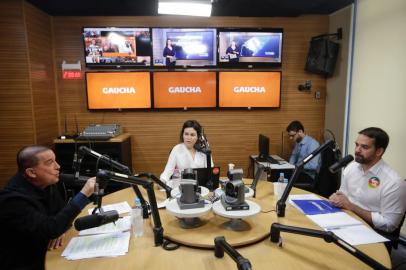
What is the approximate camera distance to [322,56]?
4039 mm

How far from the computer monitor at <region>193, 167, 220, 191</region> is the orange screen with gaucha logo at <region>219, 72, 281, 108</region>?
2.10 m

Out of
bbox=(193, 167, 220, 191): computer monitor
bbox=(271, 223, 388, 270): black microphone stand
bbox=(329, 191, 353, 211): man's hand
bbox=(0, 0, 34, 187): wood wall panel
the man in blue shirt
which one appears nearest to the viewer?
bbox=(271, 223, 388, 270): black microphone stand

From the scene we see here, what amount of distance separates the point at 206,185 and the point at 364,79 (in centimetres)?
255

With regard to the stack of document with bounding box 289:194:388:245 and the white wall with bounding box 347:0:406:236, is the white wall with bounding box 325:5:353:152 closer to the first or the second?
the white wall with bounding box 347:0:406:236

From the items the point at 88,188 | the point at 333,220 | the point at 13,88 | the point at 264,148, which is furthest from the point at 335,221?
the point at 13,88

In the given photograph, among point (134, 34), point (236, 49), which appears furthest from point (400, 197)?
point (134, 34)

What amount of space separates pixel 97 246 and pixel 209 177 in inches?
38.7

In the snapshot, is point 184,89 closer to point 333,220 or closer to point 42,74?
point 42,74

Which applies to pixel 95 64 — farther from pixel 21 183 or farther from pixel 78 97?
pixel 21 183

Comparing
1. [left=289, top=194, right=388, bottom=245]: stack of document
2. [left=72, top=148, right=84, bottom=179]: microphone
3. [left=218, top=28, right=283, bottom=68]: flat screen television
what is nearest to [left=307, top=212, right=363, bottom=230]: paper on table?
[left=289, top=194, right=388, bottom=245]: stack of document

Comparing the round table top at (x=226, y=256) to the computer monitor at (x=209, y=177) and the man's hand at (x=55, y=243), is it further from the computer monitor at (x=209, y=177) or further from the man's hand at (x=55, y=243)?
the computer monitor at (x=209, y=177)

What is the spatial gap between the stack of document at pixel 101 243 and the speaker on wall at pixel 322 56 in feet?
11.4

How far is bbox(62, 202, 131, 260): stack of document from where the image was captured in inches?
57.5

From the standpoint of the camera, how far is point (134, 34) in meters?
3.90
